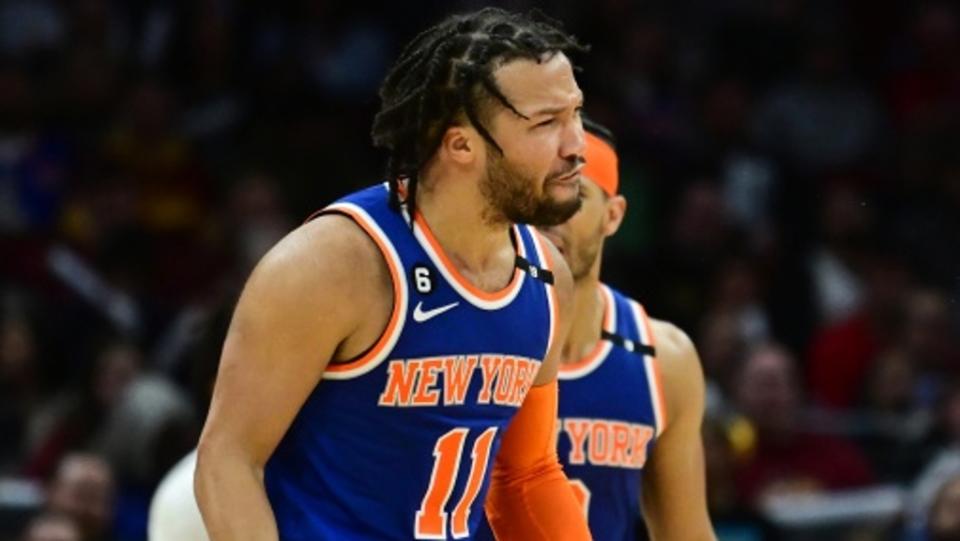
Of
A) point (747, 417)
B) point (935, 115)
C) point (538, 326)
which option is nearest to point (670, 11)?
point (935, 115)

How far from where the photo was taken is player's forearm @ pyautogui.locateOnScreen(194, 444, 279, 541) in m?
3.83

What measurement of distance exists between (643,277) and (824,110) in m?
2.02

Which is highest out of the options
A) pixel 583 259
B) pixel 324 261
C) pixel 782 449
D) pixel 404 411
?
pixel 324 261

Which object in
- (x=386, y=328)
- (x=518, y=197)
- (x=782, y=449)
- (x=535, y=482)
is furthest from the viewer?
(x=782, y=449)

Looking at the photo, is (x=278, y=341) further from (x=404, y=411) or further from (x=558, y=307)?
(x=558, y=307)

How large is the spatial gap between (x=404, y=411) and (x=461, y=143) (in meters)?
0.56

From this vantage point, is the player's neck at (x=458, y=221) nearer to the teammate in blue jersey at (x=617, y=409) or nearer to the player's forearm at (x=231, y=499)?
the player's forearm at (x=231, y=499)

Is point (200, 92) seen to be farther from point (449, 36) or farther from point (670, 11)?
point (449, 36)

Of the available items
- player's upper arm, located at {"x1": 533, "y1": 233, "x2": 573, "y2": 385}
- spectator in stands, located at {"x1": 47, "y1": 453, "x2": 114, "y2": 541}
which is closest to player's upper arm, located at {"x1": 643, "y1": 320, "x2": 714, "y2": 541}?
player's upper arm, located at {"x1": 533, "y1": 233, "x2": 573, "y2": 385}

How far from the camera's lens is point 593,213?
208 inches

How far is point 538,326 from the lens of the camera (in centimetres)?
432

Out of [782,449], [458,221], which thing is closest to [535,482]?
[458,221]

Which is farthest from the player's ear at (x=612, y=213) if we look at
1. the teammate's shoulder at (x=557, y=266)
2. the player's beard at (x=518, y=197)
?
the player's beard at (x=518, y=197)

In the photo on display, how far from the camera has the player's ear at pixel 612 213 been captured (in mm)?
5340
